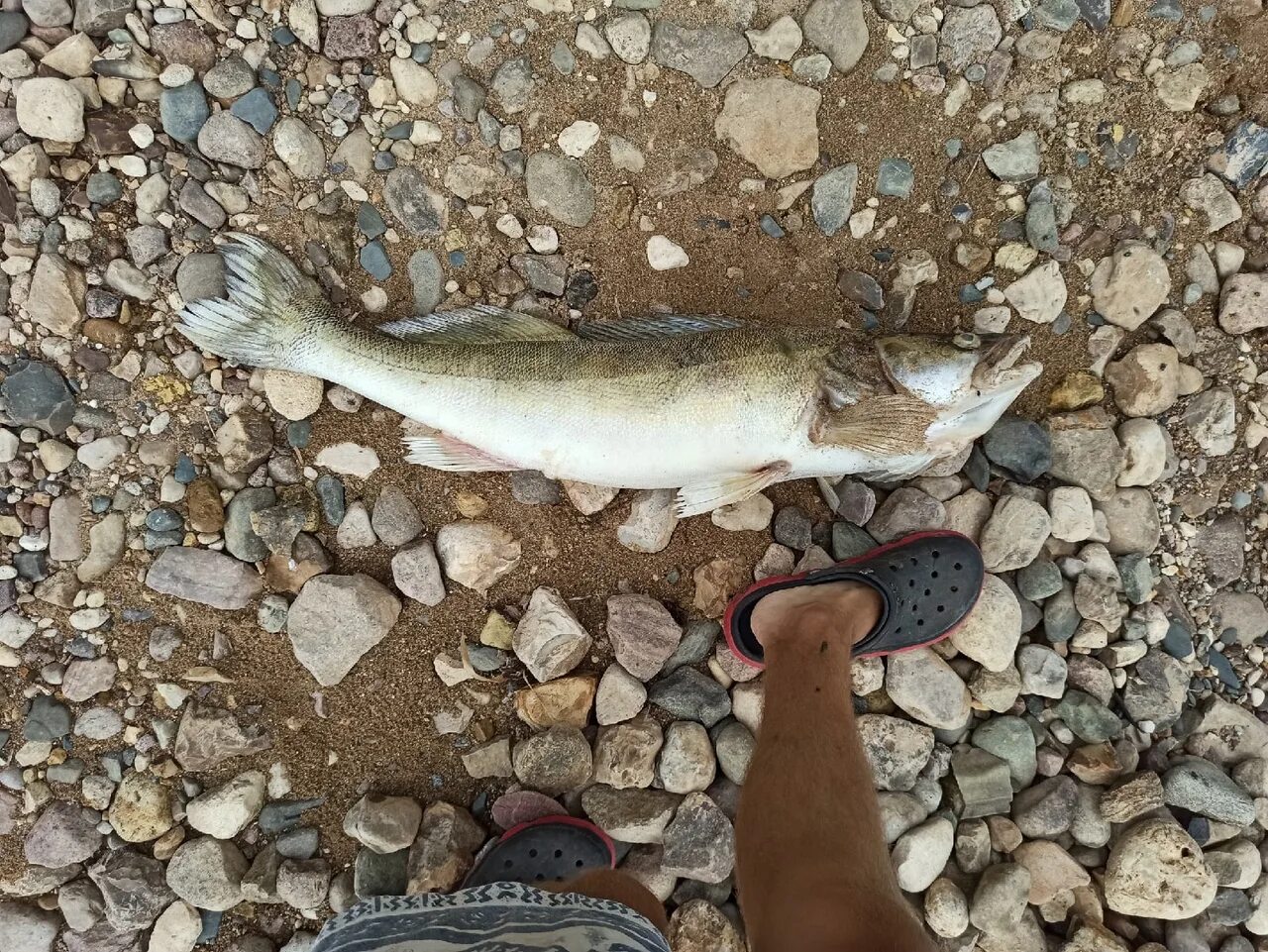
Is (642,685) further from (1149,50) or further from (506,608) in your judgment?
(1149,50)

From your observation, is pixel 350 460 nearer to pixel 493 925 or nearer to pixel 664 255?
pixel 664 255

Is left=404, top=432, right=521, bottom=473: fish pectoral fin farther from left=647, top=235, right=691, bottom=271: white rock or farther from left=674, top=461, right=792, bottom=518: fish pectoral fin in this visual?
left=647, top=235, right=691, bottom=271: white rock

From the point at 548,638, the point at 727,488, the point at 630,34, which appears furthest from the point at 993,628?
the point at 630,34

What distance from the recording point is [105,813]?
358 cm

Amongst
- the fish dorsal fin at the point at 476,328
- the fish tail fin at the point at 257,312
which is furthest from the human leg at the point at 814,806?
the fish tail fin at the point at 257,312

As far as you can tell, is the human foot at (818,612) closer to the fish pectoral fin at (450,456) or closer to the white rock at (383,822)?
the fish pectoral fin at (450,456)

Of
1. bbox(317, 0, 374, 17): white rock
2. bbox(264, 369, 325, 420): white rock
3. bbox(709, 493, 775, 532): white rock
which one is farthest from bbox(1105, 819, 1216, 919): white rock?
bbox(317, 0, 374, 17): white rock

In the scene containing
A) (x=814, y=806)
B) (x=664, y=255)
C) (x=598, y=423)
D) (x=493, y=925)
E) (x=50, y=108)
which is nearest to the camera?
(x=493, y=925)

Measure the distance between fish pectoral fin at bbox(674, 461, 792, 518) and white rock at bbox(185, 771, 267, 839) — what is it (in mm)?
2470

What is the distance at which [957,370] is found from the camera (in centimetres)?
333

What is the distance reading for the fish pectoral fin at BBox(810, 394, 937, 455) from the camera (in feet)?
10.8

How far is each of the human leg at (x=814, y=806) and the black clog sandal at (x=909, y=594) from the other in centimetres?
6

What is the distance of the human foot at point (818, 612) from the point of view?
3.46 metres

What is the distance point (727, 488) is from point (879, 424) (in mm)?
724
